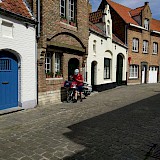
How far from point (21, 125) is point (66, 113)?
239 centimetres

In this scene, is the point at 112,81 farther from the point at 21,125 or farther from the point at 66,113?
the point at 21,125

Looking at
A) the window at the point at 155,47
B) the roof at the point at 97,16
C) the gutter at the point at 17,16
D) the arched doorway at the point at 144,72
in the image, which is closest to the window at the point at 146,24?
the window at the point at 155,47

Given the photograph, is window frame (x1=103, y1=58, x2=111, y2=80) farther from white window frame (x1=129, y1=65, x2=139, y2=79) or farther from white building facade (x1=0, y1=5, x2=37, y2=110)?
white building facade (x1=0, y1=5, x2=37, y2=110)

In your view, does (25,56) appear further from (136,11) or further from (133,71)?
(136,11)

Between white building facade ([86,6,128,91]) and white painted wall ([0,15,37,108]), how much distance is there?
5626 mm

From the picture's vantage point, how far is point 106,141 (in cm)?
541

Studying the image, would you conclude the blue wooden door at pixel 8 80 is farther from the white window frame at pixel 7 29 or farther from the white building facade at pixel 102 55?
the white building facade at pixel 102 55

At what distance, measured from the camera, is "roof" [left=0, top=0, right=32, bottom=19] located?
8.25 meters

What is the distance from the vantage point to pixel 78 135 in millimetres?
5859

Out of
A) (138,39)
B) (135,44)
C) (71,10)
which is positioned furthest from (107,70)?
(138,39)

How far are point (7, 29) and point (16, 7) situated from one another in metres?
1.38

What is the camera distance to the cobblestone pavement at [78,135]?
462 cm

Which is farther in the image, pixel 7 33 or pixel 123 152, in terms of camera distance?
pixel 7 33

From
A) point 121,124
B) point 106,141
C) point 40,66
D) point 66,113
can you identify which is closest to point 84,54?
point 40,66
